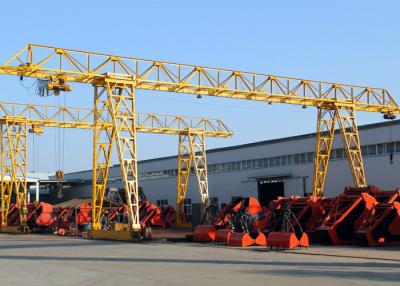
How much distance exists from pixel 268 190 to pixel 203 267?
36.3m

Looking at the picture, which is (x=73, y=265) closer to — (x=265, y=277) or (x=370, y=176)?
(x=265, y=277)

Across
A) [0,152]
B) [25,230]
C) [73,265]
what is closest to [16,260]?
[73,265]

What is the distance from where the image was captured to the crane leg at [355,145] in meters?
40.5

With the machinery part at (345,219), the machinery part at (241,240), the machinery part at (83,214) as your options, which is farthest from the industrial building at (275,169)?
the machinery part at (241,240)

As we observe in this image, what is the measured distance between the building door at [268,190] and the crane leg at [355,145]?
1051 cm

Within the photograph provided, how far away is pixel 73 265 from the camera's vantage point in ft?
58.4

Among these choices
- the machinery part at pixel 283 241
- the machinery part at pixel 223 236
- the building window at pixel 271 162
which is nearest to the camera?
the machinery part at pixel 283 241

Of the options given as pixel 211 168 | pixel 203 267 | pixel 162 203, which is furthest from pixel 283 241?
pixel 162 203

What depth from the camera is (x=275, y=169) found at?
50438 millimetres

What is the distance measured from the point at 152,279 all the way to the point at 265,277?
8.95 feet

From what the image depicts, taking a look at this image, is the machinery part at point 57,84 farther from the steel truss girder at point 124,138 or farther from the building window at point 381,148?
the building window at point 381,148

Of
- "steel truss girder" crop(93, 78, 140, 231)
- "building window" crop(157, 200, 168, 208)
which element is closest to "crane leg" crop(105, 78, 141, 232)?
"steel truss girder" crop(93, 78, 140, 231)

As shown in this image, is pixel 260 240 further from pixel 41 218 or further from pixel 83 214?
pixel 41 218

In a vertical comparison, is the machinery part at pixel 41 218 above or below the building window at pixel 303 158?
below
